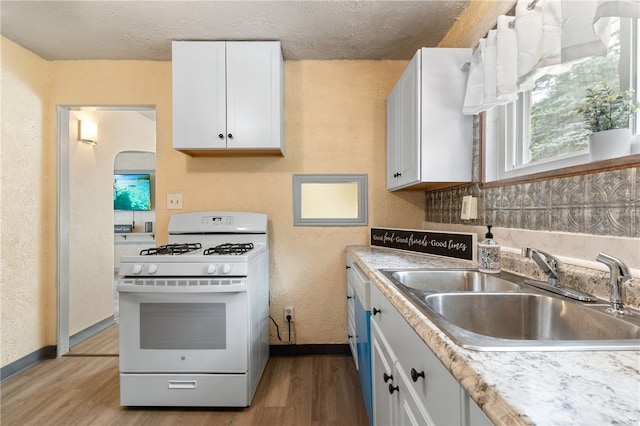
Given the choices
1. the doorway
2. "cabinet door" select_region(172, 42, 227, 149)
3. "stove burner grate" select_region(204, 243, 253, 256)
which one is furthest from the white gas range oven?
the doorway

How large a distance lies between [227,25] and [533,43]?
5.56 ft

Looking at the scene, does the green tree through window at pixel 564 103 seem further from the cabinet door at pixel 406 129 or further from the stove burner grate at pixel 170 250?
the stove burner grate at pixel 170 250

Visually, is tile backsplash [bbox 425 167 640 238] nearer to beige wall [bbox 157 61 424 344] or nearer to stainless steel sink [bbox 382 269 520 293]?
stainless steel sink [bbox 382 269 520 293]

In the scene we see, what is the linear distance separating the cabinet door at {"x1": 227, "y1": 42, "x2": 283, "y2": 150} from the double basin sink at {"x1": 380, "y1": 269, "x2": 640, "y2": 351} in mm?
1310

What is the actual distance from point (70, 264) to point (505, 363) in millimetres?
3163

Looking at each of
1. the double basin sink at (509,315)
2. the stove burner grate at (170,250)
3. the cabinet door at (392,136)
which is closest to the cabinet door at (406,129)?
the cabinet door at (392,136)

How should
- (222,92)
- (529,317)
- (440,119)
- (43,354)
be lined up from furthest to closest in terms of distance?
1. (43,354)
2. (222,92)
3. (440,119)
4. (529,317)

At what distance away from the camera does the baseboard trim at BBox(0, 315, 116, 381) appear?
6.91ft

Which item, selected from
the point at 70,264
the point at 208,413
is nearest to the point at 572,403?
the point at 208,413

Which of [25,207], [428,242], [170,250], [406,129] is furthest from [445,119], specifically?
[25,207]

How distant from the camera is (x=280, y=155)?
2.39m

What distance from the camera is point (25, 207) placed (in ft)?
7.35

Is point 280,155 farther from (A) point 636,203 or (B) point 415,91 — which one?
(A) point 636,203

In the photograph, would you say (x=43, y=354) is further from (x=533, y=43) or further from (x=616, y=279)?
(x=533, y=43)
